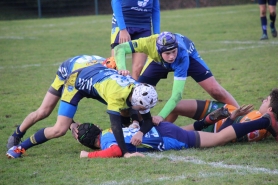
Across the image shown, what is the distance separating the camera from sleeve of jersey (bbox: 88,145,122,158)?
6.03 m

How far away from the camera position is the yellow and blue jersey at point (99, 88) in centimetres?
585

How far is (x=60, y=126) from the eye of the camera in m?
6.22

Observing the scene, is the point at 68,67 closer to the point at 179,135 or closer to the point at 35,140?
the point at 35,140

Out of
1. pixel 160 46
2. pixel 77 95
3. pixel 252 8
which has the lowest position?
pixel 252 8

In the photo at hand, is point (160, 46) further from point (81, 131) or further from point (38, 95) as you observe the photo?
point (38, 95)

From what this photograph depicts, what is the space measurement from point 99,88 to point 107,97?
0.59 feet

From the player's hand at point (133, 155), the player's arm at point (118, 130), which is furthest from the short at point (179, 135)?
the player's arm at point (118, 130)

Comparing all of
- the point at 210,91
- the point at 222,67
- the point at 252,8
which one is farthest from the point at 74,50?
the point at 252,8

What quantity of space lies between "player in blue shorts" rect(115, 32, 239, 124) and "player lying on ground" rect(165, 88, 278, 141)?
0.91 ft

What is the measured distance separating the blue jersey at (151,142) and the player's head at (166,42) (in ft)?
2.83

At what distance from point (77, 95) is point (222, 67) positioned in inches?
236

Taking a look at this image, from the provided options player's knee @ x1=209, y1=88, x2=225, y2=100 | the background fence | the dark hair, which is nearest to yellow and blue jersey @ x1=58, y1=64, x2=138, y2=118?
player's knee @ x1=209, y1=88, x2=225, y2=100

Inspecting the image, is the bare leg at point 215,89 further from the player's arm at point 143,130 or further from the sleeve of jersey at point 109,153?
the sleeve of jersey at point 109,153

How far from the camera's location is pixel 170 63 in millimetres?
6500
